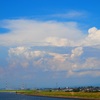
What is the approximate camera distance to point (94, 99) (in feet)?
490
